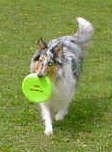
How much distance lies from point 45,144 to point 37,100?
0.66m

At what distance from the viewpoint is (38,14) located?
2159 centimetres

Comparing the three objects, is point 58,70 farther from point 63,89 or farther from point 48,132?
point 48,132

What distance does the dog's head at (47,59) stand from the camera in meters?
7.94

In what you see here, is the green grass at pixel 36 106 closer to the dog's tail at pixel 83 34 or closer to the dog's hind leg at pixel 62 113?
the dog's hind leg at pixel 62 113

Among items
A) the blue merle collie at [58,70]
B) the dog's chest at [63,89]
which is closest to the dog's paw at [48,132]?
the blue merle collie at [58,70]

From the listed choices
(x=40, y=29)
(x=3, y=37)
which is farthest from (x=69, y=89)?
(x=40, y=29)

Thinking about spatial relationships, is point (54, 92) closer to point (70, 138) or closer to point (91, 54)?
point (70, 138)

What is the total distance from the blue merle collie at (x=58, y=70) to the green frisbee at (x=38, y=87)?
96 millimetres

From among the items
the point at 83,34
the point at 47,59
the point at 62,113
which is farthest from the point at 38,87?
the point at 83,34

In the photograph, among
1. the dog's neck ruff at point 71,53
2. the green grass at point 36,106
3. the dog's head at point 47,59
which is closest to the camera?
the dog's head at point 47,59

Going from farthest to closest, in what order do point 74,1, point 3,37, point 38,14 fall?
point 74,1 → point 38,14 → point 3,37

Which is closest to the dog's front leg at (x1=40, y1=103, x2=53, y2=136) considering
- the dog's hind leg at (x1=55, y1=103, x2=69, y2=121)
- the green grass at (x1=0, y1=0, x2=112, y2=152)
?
the green grass at (x1=0, y1=0, x2=112, y2=152)

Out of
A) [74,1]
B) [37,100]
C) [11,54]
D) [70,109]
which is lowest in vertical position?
[74,1]

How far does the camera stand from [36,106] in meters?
9.70
